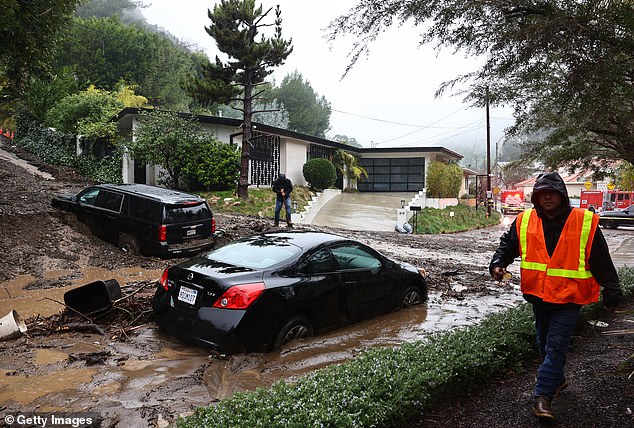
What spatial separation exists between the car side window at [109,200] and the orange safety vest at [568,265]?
9031mm

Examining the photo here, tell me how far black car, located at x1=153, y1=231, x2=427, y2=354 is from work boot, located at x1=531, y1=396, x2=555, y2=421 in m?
2.55

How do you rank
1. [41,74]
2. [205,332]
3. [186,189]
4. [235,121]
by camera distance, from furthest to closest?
[235,121]
[186,189]
[41,74]
[205,332]

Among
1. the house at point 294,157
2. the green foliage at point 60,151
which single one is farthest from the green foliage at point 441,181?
the green foliage at point 60,151

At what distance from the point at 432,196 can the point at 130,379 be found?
2689 cm

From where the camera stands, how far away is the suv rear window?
31.7 ft

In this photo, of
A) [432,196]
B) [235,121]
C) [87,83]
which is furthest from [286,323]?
[87,83]

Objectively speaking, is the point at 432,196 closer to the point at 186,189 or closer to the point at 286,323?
the point at 186,189

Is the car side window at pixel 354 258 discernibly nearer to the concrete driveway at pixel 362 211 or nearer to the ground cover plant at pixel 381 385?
the ground cover plant at pixel 381 385

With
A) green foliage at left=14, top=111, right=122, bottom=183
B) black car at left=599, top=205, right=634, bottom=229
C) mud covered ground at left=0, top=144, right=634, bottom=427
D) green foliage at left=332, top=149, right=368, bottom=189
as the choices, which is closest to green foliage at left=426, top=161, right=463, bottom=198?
green foliage at left=332, top=149, right=368, bottom=189

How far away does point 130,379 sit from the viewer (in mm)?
4316

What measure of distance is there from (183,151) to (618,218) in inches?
982

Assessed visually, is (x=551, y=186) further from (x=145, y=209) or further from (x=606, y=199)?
(x=606, y=199)

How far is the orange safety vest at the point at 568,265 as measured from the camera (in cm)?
335

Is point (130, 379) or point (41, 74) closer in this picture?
point (130, 379)
